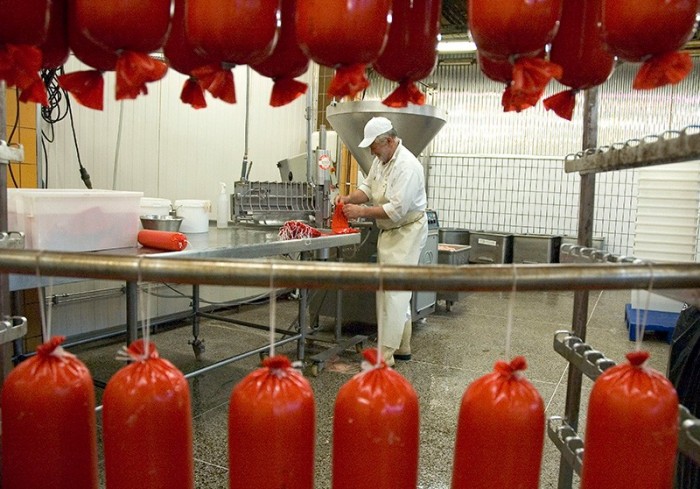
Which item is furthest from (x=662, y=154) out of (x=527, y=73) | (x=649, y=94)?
(x=649, y=94)

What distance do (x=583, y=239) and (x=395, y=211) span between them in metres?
1.86

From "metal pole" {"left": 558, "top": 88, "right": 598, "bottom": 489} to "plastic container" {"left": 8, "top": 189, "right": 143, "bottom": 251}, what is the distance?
64.1 inches

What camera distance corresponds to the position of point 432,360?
3.37 m

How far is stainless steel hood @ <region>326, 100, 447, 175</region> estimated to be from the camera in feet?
12.0

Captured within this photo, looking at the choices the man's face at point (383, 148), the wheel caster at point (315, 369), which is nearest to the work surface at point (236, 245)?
the man's face at point (383, 148)

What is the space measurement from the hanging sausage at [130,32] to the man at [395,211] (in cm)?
240

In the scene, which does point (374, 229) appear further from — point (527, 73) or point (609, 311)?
point (527, 73)

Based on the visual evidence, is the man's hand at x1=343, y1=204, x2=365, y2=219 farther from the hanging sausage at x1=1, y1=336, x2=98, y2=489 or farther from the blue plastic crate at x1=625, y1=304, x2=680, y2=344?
the hanging sausage at x1=1, y1=336, x2=98, y2=489

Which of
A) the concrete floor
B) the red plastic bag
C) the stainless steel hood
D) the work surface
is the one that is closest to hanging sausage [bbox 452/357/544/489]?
the work surface

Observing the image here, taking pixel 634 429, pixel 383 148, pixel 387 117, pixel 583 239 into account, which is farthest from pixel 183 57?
pixel 387 117

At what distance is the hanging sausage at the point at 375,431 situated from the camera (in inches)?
27.7

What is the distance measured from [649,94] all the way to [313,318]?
15.7ft

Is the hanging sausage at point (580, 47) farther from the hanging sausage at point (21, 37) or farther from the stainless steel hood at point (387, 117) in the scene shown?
the stainless steel hood at point (387, 117)

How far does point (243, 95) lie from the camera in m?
4.89
